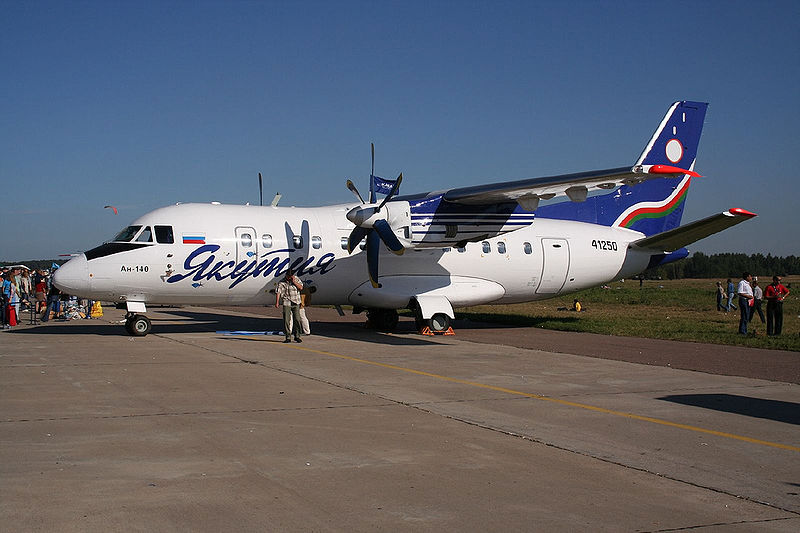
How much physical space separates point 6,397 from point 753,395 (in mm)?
11074

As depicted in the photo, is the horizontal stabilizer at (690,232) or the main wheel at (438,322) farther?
the main wheel at (438,322)

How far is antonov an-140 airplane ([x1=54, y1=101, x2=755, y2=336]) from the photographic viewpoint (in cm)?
1916

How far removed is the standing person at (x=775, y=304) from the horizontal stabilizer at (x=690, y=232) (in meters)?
2.20

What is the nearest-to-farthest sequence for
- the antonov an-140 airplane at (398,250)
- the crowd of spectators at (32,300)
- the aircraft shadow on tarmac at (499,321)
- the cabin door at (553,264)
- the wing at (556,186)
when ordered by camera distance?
the wing at (556,186), the antonov an-140 airplane at (398,250), the cabin door at (553,264), the crowd of spectators at (32,300), the aircraft shadow on tarmac at (499,321)

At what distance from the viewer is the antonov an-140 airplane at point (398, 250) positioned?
19.2 metres

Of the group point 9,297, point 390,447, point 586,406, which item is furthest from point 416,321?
point 390,447

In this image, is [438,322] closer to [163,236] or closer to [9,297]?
[163,236]

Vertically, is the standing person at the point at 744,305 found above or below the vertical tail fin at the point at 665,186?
below

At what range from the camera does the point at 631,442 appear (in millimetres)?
8227

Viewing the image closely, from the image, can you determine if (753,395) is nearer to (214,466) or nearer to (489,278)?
(214,466)

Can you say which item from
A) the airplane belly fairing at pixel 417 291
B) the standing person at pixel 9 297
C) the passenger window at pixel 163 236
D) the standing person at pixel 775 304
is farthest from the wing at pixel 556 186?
the standing person at pixel 9 297

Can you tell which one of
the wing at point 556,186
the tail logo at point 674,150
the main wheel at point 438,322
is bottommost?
the main wheel at point 438,322

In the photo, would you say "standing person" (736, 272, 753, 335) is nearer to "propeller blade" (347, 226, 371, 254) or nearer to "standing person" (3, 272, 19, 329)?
"propeller blade" (347, 226, 371, 254)

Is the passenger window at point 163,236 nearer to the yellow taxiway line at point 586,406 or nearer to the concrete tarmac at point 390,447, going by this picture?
the concrete tarmac at point 390,447
